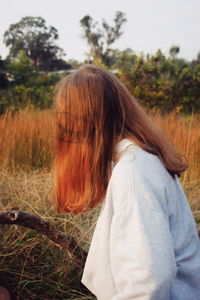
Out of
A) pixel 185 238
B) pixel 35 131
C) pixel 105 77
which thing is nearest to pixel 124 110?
pixel 105 77

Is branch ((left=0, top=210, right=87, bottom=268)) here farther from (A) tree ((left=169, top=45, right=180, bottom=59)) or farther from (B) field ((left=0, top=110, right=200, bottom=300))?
(A) tree ((left=169, top=45, right=180, bottom=59))

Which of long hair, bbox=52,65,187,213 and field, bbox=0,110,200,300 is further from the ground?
long hair, bbox=52,65,187,213

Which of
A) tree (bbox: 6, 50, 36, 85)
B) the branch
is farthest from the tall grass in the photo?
tree (bbox: 6, 50, 36, 85)

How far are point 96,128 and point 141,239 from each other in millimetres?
464

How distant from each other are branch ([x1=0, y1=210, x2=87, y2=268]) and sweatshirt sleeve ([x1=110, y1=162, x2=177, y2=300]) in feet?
2.55

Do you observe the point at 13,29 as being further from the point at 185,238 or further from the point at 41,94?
the point at 185,238

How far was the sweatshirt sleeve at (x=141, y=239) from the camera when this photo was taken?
39.1 inches

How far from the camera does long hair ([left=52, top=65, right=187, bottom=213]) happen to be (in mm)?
1289

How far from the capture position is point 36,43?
24.2 meters

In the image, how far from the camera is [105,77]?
133cm

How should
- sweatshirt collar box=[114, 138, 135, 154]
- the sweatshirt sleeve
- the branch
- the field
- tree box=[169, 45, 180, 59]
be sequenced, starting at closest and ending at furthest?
the sweatshirt sleeve
sweatshirt collar box=[114, 138, 135, 154]
the branch
the field
tree box=[169, 45, 180, 59]

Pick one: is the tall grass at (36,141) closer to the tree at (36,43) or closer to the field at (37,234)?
the field at (37,234)

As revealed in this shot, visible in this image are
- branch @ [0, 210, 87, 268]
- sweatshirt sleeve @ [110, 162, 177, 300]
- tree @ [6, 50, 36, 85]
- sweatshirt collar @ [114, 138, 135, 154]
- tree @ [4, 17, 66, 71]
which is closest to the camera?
sweatshirt sleeve @ [110, 162, 177, 300]

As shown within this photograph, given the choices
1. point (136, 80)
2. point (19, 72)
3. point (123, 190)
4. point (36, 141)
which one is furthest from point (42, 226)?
point (19, 72)
